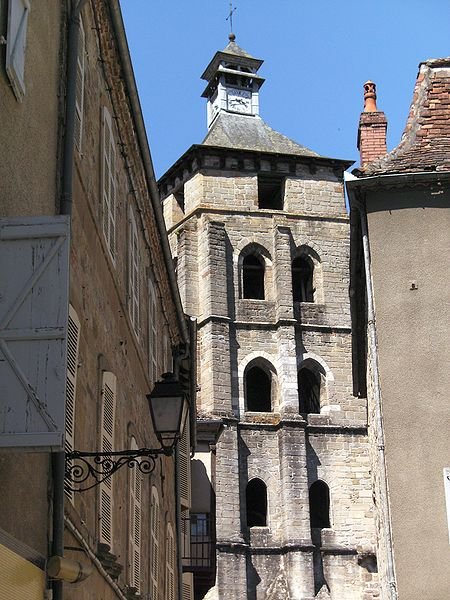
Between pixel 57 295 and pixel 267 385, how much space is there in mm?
32358

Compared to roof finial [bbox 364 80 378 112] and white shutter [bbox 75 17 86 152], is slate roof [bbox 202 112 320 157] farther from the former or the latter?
white shutter [bbox 75 17 86 152]

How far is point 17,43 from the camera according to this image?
245 inches

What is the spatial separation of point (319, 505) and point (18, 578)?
31.2 metres

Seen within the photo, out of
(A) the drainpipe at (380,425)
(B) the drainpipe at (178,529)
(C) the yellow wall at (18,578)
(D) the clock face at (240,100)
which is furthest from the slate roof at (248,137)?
(C) the yellow wall at (18,578)

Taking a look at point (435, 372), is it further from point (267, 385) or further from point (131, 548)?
point (267, 385)

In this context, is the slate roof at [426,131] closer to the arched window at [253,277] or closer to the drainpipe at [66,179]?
the drainpipe at [66,179]

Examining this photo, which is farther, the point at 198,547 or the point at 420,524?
the point at 198,547

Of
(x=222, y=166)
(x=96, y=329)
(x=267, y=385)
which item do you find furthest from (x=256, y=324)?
(x=96, y=329)

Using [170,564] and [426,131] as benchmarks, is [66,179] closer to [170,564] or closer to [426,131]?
[426,131]

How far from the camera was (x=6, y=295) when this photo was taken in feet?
17.2

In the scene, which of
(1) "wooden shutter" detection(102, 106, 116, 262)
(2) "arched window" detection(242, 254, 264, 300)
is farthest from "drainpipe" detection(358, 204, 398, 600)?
(2) "arched window" detection(242, 254, 264, 300)

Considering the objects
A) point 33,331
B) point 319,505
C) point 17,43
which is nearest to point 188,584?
point 17,43

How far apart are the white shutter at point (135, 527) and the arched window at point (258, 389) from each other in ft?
85.3

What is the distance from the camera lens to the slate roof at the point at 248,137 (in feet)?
135
